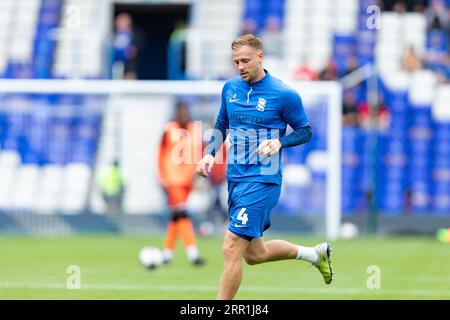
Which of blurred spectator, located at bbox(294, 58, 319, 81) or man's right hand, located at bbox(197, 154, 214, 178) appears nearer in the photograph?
man's right hand, located at bbox(197, 154, 214, 178)

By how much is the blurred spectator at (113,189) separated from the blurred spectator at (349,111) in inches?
195

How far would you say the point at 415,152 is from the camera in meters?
24.9

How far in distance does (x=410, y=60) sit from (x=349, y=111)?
2527 millimetres

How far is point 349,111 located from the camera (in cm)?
2369

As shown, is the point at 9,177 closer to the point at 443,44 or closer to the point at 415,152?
the point at 415,152

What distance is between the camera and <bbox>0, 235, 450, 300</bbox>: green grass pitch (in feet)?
38.6

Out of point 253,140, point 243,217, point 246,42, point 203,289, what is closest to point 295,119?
point 253,140

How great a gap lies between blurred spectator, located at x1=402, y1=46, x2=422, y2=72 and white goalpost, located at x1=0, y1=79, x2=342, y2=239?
307 cm

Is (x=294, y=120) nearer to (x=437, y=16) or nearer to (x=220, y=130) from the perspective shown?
(x=220, y=130)

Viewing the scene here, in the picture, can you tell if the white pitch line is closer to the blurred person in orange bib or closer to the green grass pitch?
the green grass pitch

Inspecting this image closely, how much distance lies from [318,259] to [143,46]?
77.8 ft

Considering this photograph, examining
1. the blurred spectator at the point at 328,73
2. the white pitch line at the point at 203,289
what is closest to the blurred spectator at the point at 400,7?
the blurred spectator at the point at 328,73

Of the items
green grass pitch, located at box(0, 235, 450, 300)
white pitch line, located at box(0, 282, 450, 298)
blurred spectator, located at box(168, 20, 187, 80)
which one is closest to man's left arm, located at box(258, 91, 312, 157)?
green grass pitch, located at box(0, 235, 450, 300)

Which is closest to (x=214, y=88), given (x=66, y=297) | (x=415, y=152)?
(x=415, y=152)
